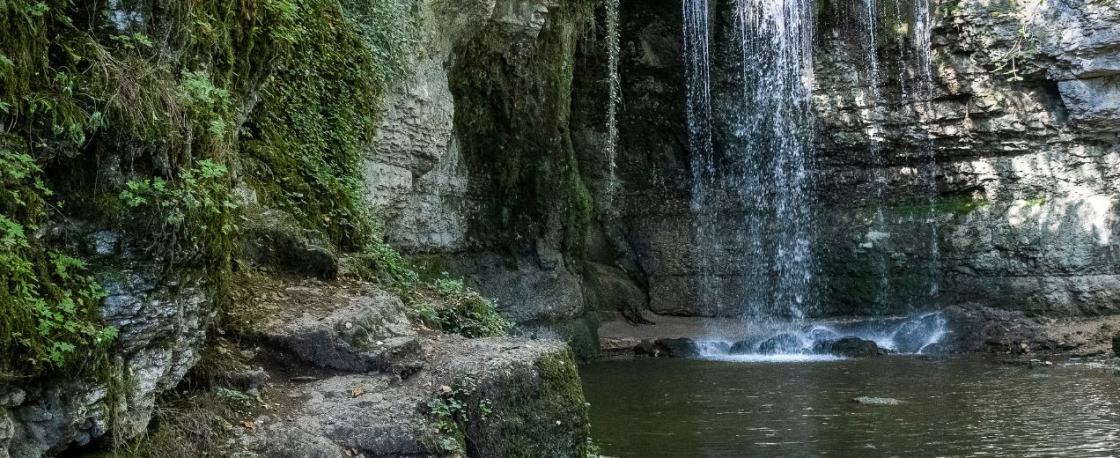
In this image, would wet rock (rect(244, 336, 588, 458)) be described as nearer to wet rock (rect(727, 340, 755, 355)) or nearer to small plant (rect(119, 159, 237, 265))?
small plant (rect(119, 159, 237, 265))

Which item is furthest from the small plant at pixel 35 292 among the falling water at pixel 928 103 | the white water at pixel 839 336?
the falling water at pixel 928 103

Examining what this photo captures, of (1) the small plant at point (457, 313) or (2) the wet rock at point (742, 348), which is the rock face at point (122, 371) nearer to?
(1) the small plant at point (457, 313)

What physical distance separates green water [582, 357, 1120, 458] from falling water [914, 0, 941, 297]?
4689 mm

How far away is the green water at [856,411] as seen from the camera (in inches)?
312

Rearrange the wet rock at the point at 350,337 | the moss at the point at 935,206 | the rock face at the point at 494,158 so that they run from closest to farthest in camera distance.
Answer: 1. the wet rock at the point at 350,337
2. the rock face at the point at 494,158
3. the moss at the point at 935,206

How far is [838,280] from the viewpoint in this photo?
19.6m

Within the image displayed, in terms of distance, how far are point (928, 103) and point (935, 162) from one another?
1.25 metres

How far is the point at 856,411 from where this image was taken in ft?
32.0

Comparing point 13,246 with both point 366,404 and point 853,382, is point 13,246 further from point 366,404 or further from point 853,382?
point 853,382

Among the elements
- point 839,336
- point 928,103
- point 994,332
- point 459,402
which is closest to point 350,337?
point 459,402

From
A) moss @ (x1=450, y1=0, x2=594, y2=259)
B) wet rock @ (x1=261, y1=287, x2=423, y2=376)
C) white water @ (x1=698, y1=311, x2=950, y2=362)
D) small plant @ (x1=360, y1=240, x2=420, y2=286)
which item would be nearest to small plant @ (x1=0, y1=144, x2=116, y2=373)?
wet rock @ (x1=261, y1=287, x2=423, y2=376)

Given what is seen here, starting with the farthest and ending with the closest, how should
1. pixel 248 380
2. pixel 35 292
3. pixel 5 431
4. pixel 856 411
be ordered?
pixel 856 411 → pixel 248 380 → pixel 35 292 → pixel 5 431

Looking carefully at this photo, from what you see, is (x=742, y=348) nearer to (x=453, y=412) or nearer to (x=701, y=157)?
(x=701, y=157)

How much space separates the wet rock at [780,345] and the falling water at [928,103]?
3.53 metres
